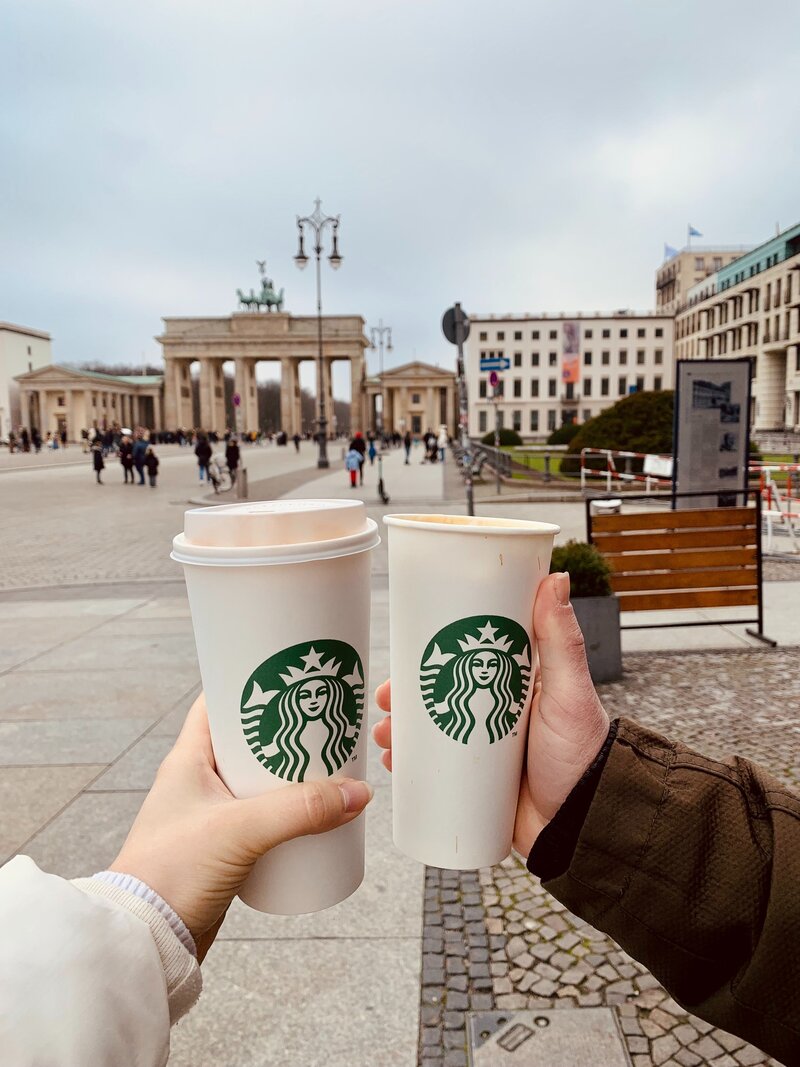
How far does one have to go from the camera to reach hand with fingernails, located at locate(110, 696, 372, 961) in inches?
40.1

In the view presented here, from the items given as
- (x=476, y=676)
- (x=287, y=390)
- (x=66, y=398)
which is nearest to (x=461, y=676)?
(x=476, y=676)

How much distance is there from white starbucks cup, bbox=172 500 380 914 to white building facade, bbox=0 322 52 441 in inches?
3789

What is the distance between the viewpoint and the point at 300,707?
113 cm

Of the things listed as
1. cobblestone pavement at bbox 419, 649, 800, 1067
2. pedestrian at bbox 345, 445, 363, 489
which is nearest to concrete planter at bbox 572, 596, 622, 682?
cobblestone pavement at bbox 419, 649, 800, 1067

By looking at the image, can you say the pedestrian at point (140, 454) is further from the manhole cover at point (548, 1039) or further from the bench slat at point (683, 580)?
the manhole cover at point (548, 1039)

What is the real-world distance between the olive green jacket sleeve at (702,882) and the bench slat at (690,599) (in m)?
4.35

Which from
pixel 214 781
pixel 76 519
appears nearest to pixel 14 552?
pixel 76 519

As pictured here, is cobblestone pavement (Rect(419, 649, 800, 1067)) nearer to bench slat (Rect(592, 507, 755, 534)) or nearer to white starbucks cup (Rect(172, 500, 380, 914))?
white starbucks cup (Rect(172, 500, 380, 914))

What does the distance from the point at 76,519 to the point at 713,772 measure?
15.8 metres

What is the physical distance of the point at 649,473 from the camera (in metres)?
17.4

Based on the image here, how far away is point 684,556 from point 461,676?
4746mm

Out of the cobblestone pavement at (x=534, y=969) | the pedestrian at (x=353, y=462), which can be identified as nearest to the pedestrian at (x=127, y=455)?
the pedestrian at (x=353, y=462)

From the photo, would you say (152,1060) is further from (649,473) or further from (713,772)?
(649,473)

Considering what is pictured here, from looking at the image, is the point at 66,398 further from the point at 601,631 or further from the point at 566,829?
the point at 566,829
